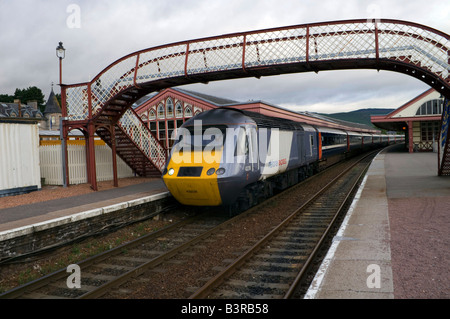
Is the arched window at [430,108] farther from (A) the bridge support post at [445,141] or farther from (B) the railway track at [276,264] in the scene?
(B) the railway track at [276,264]

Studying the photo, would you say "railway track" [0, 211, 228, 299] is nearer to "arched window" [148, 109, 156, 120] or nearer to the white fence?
the white fence

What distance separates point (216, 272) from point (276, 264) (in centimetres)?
111

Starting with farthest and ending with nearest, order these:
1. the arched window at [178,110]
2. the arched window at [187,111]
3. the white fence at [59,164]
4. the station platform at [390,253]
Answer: the arched window at [178,110]
the arched window at [187,111]
the white fence at [59,164]
the station platform at [390,253]

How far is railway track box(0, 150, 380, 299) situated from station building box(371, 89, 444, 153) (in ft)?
101

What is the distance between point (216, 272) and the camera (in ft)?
19.8

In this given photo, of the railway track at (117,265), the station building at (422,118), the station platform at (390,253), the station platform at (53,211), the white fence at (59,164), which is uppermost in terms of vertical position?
the station building at (422,118)

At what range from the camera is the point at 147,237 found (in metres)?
8.15

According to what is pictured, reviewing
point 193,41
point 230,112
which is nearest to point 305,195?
point 230,112

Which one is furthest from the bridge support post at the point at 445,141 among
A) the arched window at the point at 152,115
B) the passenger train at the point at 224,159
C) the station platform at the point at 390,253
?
the arched window at the point at 152,115

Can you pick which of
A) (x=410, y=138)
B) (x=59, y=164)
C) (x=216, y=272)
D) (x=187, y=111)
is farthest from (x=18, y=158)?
(x=410, y=138)

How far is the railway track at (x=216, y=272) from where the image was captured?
534cm

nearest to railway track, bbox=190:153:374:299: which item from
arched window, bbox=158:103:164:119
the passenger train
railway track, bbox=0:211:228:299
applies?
railway track, bbox=0:211:228:299

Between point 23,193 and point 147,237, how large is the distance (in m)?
7.21

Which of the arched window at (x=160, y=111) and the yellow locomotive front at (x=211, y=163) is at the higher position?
the arched window at (x=160, y=111)
